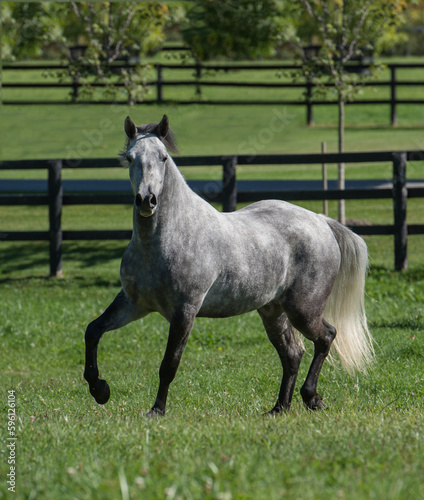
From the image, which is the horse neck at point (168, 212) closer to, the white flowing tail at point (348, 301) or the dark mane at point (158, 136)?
the dark mane at point (158, 136)

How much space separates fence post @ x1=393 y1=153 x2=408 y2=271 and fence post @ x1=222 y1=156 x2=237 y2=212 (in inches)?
94.9

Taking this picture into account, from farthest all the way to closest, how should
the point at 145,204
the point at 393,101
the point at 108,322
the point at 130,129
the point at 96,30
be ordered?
the point at 393,101 → the point at 96,30 → the point at 108,322 → the point at 130,129 → the point at 145,204

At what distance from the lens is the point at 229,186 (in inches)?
447

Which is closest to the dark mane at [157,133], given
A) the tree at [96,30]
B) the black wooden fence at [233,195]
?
the black wooden fence at [233,195]

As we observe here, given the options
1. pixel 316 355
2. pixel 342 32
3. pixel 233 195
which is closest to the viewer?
pixel 316 355

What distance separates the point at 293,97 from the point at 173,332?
29.1 m

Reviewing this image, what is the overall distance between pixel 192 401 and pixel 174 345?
1227mm

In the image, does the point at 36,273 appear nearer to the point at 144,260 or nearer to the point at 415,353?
the point at 415,353

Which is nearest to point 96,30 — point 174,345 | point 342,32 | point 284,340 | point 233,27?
point 233,27

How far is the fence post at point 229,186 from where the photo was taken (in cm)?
1134

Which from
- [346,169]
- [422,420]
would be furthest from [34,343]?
[346,169]

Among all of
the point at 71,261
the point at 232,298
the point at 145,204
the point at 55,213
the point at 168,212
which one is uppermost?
the point at 145,204

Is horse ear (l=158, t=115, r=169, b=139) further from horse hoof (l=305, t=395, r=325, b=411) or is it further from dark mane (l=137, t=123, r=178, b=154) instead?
horse hoof (l=305, t=395, r=325, b=411)

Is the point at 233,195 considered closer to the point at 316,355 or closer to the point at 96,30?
the point at 96,30
